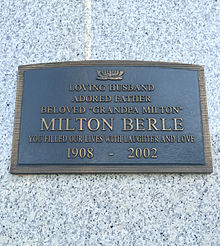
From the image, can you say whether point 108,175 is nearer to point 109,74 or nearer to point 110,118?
point 110,118

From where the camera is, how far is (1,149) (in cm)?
254

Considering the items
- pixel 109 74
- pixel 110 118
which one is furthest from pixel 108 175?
pixel 109 74

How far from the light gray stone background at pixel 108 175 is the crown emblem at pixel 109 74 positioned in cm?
21

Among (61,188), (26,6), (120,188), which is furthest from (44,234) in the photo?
(26,6)

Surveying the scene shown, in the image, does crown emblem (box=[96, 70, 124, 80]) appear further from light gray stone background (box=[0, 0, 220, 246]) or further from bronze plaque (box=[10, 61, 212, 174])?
light gray stone background (box=[0, 0, 220, 246])

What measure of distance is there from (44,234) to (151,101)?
1.43m

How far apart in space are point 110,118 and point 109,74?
42 cm

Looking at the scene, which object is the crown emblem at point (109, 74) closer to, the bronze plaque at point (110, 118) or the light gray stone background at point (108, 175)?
the bronze plaque at point (110, 118)

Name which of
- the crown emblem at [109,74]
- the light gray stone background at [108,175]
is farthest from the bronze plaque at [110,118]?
the light gray stone background at [108,175]

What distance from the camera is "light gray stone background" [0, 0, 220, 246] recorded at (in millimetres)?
2318

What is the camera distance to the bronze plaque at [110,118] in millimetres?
2396

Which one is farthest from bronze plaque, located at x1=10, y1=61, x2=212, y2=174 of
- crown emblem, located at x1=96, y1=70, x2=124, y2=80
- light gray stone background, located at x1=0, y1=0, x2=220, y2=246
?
light gray stone background, located at x1=0, y1=0, x2=220, y2=246

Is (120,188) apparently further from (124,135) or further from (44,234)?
(44,234)

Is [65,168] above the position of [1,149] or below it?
below
